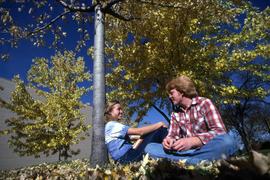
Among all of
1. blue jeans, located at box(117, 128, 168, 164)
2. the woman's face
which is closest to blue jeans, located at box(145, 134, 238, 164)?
blue jeans, located at box(117, 128, 168, 164)

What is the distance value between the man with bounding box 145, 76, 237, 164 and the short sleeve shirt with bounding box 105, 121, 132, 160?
36.5 inches

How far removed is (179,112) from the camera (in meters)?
4.59

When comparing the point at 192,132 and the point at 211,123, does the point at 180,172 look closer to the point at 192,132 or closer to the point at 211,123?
the point at 211,123

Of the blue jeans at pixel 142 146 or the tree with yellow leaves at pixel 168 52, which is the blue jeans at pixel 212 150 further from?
the tree with yellow leaves at pixel 168 52

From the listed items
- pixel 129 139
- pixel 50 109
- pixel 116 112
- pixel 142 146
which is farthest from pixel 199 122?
pixel 50 109

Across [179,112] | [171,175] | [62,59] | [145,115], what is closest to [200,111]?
[179,112]

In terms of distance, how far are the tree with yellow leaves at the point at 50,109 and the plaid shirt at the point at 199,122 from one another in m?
16.5

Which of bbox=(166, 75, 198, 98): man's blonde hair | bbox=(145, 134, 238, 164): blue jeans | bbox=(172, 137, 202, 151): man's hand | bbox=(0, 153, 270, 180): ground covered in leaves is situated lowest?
bbox=(0, 153, 270, 180): ground covered in leaves

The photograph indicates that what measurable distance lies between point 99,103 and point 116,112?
860mm

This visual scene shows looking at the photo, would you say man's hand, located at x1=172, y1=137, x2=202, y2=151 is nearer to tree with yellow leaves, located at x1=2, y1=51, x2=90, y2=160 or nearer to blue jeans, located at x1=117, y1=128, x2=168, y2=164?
blue jeans, located at x1=117, y1=128, x2=168, y2=164

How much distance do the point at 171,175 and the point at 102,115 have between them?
5.05 meters

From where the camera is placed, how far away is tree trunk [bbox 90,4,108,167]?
6184 mm

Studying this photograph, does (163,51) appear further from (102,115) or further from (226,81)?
(102,115)


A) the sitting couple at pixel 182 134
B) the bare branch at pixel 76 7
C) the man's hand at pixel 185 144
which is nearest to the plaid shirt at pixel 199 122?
the sitting couple at pixel 182 134
